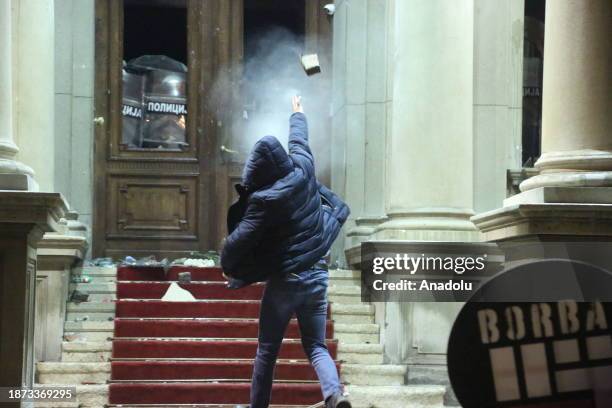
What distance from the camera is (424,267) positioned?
10.5 metres

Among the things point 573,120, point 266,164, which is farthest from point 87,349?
point 573,120

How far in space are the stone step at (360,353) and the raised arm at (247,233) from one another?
293 centimetres

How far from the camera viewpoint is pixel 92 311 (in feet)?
37.6

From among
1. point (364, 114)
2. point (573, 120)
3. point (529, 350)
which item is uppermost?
point (364, 114)

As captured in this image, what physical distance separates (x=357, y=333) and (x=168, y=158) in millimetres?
3637

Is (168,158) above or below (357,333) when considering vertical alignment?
above

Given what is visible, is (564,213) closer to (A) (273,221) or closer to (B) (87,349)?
(A) (273,221)

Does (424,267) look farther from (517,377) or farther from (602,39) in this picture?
(517,377)

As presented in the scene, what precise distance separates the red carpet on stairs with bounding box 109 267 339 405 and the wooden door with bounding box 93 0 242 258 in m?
2.12

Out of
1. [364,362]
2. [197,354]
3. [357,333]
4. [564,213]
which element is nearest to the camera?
[564,213]

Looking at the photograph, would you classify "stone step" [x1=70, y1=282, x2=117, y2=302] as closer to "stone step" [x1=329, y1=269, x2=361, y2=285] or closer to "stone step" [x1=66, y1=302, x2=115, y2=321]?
"stone step" [x1=66, y1=302, x2=115, y2=321]

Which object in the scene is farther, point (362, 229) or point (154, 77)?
point (154, 77)

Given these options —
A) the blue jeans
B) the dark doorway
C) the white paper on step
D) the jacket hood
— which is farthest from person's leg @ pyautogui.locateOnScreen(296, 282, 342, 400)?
the dark doorway

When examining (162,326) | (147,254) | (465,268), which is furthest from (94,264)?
(465,268)
